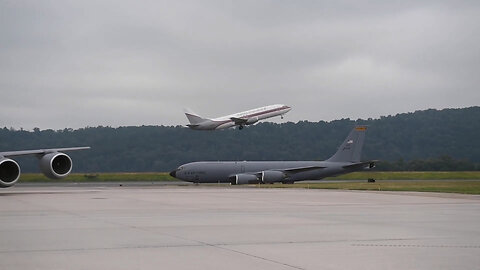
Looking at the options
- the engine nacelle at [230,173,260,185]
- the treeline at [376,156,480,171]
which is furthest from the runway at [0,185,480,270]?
the treeline at [376,156,480,171]

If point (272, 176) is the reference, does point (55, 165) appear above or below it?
below

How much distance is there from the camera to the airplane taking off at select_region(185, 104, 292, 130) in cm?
8388

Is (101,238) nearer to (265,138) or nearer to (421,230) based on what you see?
(421,230)

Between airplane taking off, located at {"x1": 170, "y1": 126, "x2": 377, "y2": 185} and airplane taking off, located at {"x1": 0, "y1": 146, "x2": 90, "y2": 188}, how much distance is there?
34373mm

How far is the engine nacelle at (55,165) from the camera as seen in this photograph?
37844 millimetres

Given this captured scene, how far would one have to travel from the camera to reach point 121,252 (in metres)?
12.4

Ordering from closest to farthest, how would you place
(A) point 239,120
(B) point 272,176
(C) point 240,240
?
1. (C) point 240,240
2. (B) point 272,176
3. (A) point 239,120

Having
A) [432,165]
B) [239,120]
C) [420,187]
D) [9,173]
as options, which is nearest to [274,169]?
[239,120]

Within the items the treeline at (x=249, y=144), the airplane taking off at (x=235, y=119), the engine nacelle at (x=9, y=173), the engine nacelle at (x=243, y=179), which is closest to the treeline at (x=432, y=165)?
the treeline at (x=249, y=144)

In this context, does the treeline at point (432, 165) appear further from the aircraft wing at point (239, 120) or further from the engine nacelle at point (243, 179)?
the engine nacelle at point (243, 179)

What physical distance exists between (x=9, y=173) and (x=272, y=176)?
4085cm

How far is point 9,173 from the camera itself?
36.5 metres

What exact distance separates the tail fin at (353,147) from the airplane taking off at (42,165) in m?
44.1

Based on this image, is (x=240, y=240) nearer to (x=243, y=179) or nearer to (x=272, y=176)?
(x=243, y=179)
